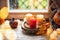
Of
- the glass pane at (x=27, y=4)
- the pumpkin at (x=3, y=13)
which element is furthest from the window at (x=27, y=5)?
the pumpkin at (x=3, y=13)

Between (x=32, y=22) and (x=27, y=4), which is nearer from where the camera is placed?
(x=32, y=22)

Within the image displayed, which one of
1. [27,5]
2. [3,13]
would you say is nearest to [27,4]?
[27,5]

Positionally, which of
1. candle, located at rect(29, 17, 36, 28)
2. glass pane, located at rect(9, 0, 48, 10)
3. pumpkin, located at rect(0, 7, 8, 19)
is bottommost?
candle, located at rect(29, 17, 36, 28)

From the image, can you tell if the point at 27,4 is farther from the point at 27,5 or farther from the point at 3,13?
the point at 3,13

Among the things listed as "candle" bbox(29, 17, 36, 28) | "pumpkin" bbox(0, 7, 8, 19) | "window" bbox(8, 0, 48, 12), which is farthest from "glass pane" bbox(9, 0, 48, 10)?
"candle" bbox(29, 17, 36, 28)

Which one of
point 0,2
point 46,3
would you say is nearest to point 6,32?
point 0,2

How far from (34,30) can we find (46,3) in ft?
1.22

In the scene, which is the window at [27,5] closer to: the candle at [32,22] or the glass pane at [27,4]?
the glass pane at [27,4]

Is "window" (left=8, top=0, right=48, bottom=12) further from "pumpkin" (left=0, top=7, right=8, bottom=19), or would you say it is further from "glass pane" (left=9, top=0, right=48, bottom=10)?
"pumpkin" (left=0, top=7, right=8, bottom=19)

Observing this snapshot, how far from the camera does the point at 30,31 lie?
1046mm

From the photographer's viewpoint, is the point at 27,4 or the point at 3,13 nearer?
the point at 3,13

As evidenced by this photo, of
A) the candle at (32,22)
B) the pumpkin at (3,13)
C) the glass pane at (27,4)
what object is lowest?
the candle at (32,22)

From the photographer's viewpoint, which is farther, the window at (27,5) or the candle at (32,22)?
the window at (27,5)

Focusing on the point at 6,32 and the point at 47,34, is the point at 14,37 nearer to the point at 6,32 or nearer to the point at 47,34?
the point at 6,32
